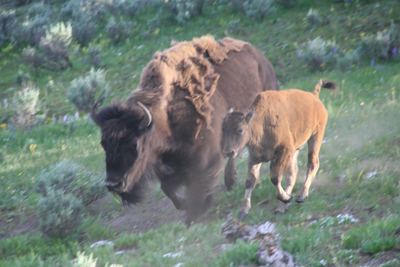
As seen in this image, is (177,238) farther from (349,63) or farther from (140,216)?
(349,63)

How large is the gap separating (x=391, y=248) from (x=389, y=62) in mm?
8447

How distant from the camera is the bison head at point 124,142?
14.5ft

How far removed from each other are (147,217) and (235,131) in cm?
230

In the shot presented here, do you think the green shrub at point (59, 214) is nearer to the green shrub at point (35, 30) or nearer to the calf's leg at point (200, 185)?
the calf's leg at point (200, 185)

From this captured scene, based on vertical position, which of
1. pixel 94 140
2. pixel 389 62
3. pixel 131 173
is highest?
pixel 131 173

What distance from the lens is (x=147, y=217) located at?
5.78 m

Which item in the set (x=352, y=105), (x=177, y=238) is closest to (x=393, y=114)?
(x=352, y=105)

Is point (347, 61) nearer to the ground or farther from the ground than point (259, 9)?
nearer to the ground

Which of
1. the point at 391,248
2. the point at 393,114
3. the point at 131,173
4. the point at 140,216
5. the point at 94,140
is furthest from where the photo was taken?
the point at 94,140

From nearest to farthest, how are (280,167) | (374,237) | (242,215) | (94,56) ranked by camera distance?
1. (374,237)
2. (280,167)
3. (242,215)
4. (94,56)

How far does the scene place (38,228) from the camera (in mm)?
5477

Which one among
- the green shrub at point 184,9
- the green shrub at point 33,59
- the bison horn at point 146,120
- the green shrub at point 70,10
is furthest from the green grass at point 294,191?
the green shrub at point 70,10

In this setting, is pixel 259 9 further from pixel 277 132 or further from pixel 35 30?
pixel 277 132

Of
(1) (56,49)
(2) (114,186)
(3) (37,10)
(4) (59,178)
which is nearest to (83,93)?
(1) (56,49)
